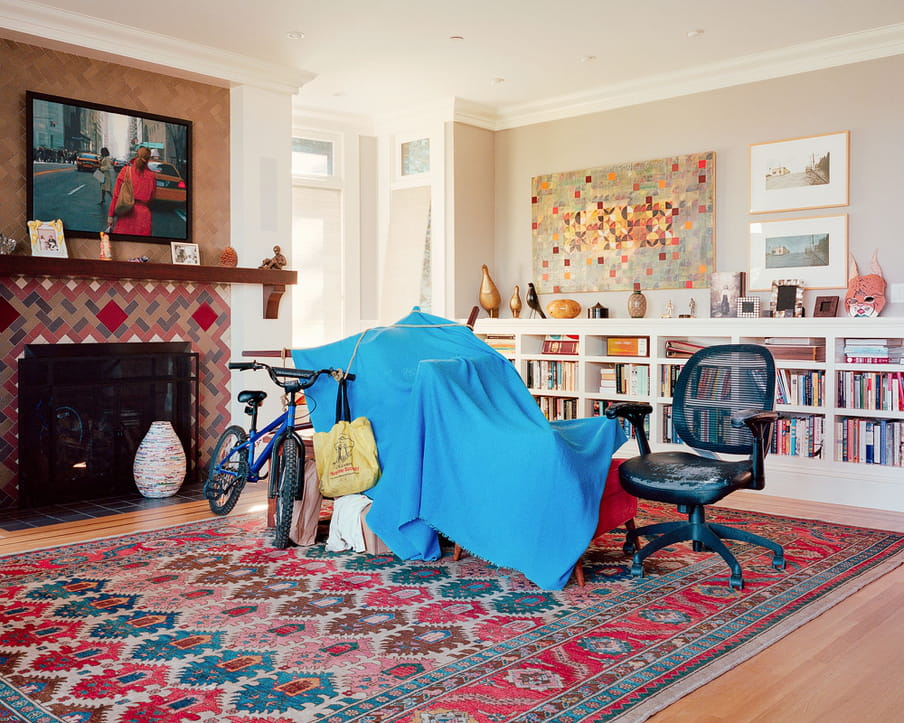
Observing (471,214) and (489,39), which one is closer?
(489,39)

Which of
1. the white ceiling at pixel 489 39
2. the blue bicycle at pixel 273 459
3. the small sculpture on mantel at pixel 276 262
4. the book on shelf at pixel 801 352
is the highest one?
the white ceiling at pixel 489 39

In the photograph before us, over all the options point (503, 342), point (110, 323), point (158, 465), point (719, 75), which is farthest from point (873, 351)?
point (110, 323)

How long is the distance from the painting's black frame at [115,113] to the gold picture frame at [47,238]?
3.4 inches

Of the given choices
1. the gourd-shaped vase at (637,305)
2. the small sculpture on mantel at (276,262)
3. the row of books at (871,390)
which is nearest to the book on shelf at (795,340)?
the row of books at (871,390)

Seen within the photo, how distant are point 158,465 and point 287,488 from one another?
169 cm

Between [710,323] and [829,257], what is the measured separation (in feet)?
2.81

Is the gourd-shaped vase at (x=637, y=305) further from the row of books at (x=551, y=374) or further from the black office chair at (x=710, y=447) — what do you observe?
the black office chair at (x=710, y=447)

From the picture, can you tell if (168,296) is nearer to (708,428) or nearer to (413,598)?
(413,598)

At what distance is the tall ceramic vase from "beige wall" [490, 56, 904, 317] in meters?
3.11

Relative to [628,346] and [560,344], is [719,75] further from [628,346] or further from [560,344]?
[560,344]

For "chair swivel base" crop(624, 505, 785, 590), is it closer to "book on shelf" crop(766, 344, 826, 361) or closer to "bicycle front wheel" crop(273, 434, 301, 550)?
"bicycle front wheel" crop(273, 434, 301, 550)

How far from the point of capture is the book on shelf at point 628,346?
616 cm

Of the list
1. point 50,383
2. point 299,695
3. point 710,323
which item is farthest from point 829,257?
point 50,383

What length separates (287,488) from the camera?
3965 mm
